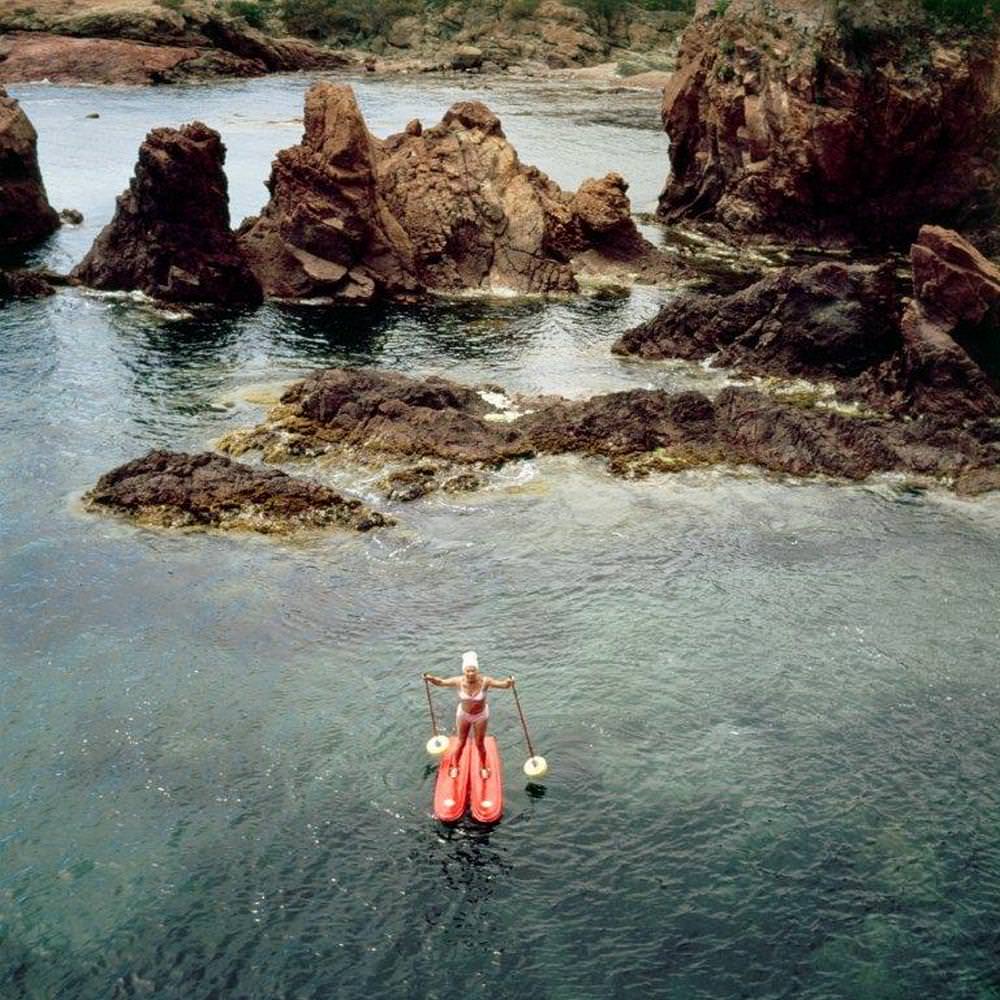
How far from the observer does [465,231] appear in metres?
56.9

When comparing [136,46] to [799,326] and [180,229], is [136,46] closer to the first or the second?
[180,229]

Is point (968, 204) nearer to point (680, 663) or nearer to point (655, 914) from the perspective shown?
point (680, 663)

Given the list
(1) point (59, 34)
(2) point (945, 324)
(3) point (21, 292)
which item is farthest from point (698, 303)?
(1) point (59, 34)

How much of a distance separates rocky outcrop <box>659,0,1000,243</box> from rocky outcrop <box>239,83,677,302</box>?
349 inches

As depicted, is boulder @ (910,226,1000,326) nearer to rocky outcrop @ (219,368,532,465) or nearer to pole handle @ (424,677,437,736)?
rocky outcrop @ (219,368,532,465)

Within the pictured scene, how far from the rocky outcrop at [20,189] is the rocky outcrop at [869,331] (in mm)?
32321

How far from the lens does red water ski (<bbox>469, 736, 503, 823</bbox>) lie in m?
23.3

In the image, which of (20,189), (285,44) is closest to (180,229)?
(20,189)

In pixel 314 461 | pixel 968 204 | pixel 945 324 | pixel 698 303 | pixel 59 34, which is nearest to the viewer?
pixel 314 461

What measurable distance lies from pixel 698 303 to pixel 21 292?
93.2ft

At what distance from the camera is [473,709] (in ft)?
80.3

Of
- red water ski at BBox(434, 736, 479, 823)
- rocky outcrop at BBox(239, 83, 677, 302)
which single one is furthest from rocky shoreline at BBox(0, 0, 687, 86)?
red water ski at BBox(434, 736, 479, 823)

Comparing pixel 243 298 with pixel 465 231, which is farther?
pixel 465 231

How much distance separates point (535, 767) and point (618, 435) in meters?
16.5
